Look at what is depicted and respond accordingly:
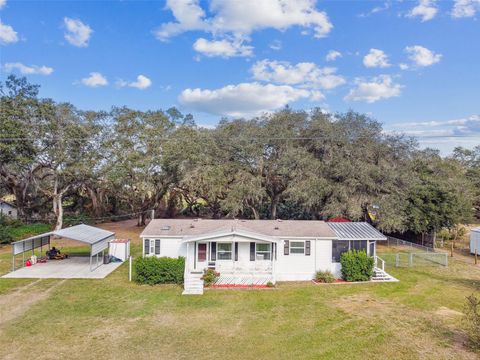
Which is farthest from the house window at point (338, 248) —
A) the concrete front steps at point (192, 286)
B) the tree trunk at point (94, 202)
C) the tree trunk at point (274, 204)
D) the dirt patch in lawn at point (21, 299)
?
the tree trunk at point (94, 202)

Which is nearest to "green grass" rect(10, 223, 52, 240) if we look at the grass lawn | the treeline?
the treeline

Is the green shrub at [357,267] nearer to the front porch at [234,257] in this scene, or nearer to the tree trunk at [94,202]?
the front porch at [234,257]

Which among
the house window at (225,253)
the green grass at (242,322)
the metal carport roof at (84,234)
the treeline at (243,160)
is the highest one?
the treeline at (243,160)

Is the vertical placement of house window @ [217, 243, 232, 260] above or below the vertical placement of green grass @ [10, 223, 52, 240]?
above

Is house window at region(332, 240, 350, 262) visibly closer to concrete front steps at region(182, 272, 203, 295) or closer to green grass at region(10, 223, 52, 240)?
concrete front steps at region(182, 272, 203, 295)

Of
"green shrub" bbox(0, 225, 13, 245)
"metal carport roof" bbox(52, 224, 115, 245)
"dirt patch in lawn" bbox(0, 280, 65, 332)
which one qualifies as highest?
"metal carport roof" bbox(52, 224, 115, 245)

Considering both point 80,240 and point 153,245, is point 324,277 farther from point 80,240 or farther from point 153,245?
point 80,240
